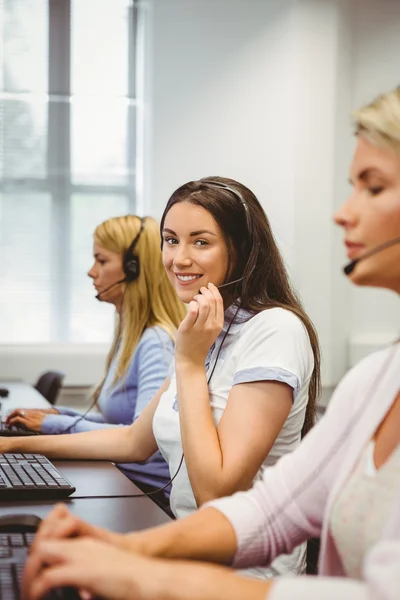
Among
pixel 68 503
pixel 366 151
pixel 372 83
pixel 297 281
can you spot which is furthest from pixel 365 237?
pixel 372 83

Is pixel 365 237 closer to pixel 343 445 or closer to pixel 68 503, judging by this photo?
pixel 343 445

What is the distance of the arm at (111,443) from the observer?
1914 millimetres

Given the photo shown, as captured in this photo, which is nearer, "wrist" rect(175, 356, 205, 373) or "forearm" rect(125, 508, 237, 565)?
"forearm" rect(125, 508, 237, 565)

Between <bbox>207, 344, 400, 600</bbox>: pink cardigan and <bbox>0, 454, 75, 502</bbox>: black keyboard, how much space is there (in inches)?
17.6

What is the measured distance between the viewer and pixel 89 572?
2.78 ft

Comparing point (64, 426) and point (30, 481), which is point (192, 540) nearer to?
point (30, 481)

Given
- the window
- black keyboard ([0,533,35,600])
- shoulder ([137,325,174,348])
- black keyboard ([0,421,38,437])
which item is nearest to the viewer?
→ black keyboard ([0,533,35,600])

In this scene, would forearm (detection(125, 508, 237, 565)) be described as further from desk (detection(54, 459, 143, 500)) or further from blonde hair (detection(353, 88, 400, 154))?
blonde hair (detection(353, 88, 400, 154))

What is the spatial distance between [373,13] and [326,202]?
964mm

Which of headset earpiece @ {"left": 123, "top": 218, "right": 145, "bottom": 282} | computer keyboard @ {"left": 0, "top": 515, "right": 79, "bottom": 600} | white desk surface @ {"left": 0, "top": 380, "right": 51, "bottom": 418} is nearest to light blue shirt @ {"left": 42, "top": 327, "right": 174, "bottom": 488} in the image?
headset earpiece @ {"left": 123, "top": 218, "right": 145, "bottom": 282}

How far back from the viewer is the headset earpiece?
2.71 m

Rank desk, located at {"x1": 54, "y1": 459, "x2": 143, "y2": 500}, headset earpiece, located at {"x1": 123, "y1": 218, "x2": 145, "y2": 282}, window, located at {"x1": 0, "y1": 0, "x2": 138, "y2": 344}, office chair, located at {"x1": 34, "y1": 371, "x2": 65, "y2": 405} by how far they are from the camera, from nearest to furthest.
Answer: desk, located at {"x1": 54, "y1": 459, "x2": 143, "y2": 500} → headset earpiece, located at {"x1": 123, "y1": 218, "x2": 145, "y2": 282} → office chair, located at {"x1": 34, "y1": 371, "x2": 65, "y2": 405} → window, located at {"x1": 0, "y1": 0, "x2": 138, "y2": 344}

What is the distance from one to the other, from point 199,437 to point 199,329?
238 mm

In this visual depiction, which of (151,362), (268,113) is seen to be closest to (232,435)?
(151,362)
